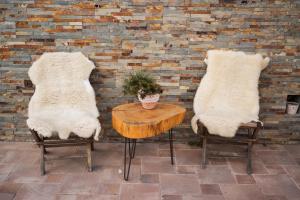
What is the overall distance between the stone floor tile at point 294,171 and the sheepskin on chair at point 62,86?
1971 millimetres

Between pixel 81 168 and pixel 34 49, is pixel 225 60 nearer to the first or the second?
pixel 81 168

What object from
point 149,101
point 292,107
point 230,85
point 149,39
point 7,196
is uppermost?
point 149,39

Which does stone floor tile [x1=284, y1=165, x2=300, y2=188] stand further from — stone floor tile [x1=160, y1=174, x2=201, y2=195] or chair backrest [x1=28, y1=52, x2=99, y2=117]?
chair backrest [x1=28, y1=52, x2=99, y2=117]

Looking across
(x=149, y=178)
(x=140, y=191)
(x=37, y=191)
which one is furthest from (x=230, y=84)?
(x=37, y=191)

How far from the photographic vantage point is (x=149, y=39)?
319cm

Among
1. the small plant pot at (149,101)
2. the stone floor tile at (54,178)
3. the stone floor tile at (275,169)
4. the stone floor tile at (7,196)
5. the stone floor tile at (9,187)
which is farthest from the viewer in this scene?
the stone floor tile at (275,169)

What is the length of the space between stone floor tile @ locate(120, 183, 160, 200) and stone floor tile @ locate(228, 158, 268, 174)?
33.8 inches

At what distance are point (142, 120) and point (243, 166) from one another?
1200 mm

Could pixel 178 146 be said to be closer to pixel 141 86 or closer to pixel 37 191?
pixel 141 86

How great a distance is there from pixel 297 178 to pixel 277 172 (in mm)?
179

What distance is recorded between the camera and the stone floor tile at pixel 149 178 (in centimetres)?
264

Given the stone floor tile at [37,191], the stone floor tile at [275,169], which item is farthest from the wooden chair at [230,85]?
the stone floor tile at [37,191]

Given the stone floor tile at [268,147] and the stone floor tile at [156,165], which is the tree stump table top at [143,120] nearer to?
the stone floor tile at [156,165]

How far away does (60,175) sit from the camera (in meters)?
2.72
